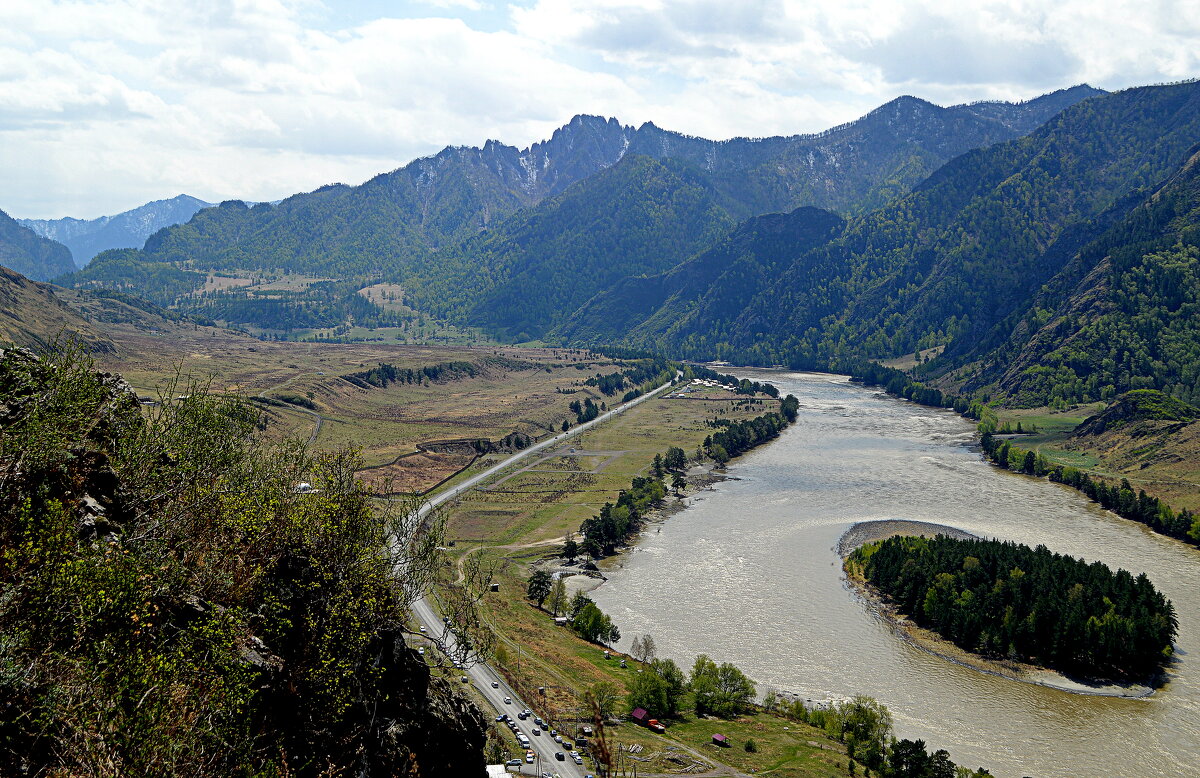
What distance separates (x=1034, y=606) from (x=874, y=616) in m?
17.2

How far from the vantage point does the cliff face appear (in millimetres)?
23469

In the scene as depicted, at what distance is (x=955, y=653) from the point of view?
91.9 m

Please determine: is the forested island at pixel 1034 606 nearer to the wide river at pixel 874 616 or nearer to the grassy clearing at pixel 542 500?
the wide river at pixel 874 616

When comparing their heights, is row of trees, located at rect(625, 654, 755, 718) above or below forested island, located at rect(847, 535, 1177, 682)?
below

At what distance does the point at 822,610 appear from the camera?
333 feet

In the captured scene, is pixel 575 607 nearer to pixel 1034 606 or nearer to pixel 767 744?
pixel 767 744

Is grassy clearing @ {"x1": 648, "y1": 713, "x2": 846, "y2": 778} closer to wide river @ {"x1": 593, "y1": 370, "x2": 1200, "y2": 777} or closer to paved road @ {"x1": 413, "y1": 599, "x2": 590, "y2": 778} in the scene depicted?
wide river @ {"x1": 593, "y1": 370, "x2": 1200, "y2": 777}

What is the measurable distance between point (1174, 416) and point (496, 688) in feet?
548

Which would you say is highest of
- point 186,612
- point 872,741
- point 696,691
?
point 186,612

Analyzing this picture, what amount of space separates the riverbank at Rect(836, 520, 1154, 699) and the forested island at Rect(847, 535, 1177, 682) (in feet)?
3.99

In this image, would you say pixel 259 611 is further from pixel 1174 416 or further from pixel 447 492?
pixel 1174 416

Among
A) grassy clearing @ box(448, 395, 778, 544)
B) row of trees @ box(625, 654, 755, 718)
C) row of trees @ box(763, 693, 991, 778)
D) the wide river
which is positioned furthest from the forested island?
grassy clearing @ box(448, 395, 778, 544)

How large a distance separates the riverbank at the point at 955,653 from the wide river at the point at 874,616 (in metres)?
1.48

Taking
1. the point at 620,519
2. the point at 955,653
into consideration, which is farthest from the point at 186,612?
the point at 620,519
